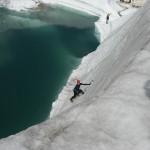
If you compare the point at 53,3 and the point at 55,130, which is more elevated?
the point at 55,130

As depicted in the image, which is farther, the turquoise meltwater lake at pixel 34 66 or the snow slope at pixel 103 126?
the turquoise meltwater lake at pixel 34 66

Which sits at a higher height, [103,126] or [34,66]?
[103,126]

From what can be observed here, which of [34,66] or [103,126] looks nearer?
[103,126]

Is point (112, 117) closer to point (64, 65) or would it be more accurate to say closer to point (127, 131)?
point (127, 131)

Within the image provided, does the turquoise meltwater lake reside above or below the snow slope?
below

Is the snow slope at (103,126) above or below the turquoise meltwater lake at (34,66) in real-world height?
above

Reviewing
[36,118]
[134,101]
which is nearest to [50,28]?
[36,118]

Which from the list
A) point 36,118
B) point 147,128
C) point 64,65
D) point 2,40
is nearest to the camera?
point 147,128

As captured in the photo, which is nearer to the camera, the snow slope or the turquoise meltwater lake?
the snow slope
